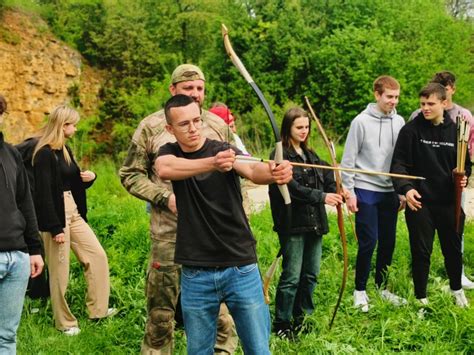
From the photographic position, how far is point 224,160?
2330 millimetres

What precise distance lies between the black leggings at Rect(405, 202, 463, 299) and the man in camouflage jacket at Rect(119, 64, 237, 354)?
1638mm

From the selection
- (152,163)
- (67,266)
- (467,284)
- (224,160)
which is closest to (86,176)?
(67,266)

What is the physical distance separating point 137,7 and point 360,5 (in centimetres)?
760

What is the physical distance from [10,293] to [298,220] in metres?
1.80

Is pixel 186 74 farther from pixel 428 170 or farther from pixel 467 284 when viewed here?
pixel 467 284

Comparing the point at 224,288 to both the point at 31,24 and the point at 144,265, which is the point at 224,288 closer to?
the point at 144,265

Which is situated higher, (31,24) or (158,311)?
(31,24)

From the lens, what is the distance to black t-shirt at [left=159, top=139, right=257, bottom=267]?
99.4 inches

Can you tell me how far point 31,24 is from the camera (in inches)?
643

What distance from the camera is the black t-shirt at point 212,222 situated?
253cm

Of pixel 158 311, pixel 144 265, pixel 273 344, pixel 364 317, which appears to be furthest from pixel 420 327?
pixel 144 265

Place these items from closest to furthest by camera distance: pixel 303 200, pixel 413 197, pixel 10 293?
pixel 10 293
pixel 303 200
pixel 413 197

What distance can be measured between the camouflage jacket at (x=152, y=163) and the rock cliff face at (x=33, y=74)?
12569mm

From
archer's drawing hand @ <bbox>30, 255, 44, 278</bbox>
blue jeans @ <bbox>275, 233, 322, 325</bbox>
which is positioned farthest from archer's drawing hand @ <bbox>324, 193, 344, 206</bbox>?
archer's drawing hand @ <bbox>30, 255, 44, 278</bbox>
